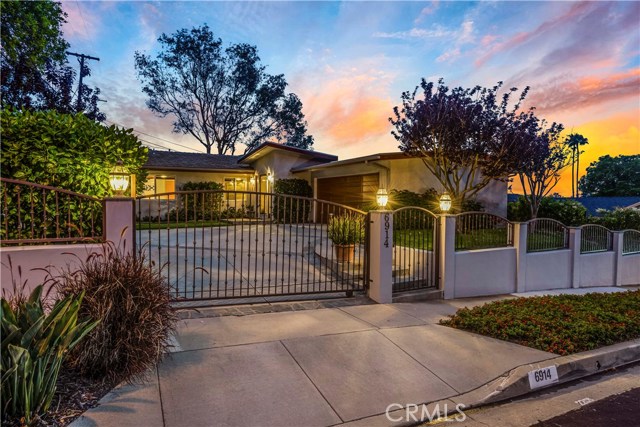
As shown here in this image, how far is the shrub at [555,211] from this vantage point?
15.4 meters

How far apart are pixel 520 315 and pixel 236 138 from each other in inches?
1133

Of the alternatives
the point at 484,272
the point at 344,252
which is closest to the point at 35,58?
the point at 344,252

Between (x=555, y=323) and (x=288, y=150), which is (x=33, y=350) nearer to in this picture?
(x=555, y=323)

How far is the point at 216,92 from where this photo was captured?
28922 mm

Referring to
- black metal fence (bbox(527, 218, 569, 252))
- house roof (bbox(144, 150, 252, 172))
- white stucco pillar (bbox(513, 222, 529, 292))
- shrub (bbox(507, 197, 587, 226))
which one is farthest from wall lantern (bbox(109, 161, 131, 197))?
shrub (bbox(507, 197, 587, 226))

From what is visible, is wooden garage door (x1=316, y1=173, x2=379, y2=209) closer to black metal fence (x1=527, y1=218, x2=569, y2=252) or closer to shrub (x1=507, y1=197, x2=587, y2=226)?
black metal fence (x1=527, y1=218, x2=569, y2=252)

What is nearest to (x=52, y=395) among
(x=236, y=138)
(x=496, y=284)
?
(x=496, y=284)

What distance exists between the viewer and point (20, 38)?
32.9 feet

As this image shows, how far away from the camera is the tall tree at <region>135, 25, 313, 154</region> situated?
2745 cm

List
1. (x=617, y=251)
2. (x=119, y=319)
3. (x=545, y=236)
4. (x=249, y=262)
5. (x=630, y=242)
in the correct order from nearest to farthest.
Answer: (x=119, y=319) < (x=249, y=262) < (x=545, y=236) < (x=617, y=251) < (x=630, y=242)

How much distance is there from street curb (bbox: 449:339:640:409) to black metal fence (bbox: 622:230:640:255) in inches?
339

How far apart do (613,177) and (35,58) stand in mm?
54608

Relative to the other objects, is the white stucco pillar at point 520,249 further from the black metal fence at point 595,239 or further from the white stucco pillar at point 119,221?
the white stucco pillar at point 119,221

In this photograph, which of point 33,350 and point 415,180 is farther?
point 415,180
